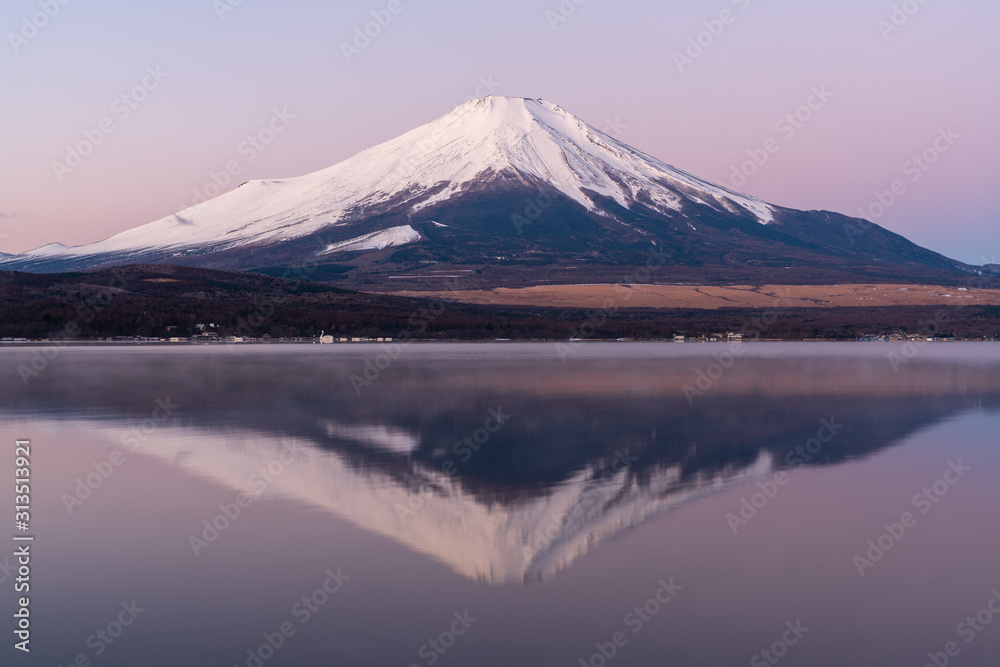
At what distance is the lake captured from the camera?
8.44 meters

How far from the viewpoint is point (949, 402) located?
28.4 meters

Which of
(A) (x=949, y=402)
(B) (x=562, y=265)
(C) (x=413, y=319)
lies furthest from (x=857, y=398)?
(B) (x=562, y=265)

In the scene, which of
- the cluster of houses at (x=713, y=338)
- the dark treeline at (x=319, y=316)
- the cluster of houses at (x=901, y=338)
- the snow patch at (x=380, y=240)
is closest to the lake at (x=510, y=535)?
the dark treeline at (x=319, y=316)

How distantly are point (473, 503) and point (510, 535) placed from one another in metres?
Answer: 1.88

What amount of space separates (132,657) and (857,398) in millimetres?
25783

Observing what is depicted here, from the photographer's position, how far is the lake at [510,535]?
8.44m

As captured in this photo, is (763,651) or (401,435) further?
(401,435)

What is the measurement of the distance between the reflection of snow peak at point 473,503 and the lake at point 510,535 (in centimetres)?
6

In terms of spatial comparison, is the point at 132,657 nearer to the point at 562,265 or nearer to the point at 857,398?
the point at 857,398

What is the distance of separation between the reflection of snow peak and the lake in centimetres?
6

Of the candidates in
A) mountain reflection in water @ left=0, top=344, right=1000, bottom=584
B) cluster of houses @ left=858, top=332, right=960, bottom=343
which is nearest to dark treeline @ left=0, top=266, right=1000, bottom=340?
cluster of houses @ left=858, top=332, right=960, bottom=343

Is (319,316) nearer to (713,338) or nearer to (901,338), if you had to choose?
(713,338)

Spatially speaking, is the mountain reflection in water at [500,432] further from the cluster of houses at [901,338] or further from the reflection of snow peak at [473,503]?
the cluster of houses at [901,338]

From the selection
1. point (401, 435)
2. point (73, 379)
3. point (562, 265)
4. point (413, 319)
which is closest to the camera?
point (401, 435)
